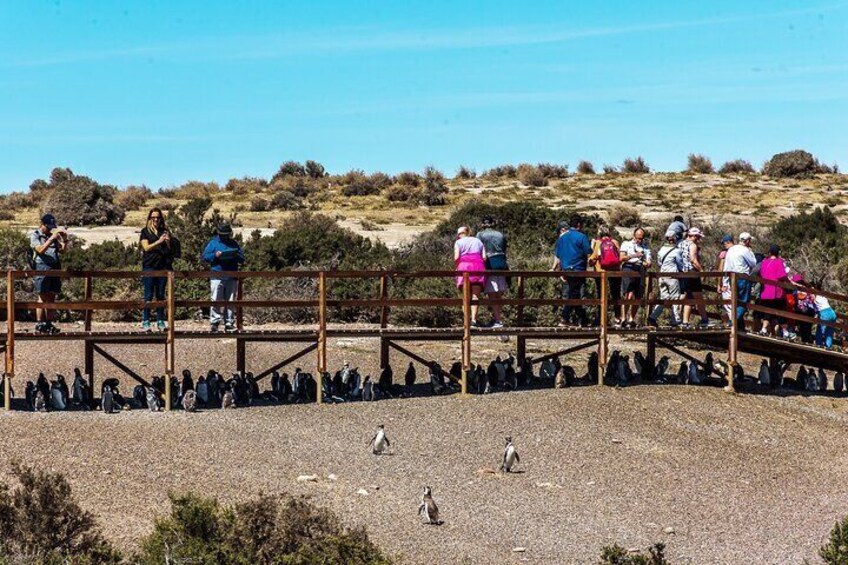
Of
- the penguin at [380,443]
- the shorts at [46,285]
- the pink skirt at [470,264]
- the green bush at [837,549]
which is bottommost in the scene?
the green bush at [837,549]

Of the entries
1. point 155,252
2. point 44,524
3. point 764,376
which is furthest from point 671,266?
point 44,524

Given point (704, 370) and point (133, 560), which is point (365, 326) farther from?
point (133, 560)

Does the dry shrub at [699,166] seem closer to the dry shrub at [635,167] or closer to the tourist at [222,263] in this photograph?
the dry shrub at [635,167]

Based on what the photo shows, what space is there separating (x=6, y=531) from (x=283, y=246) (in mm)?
22614

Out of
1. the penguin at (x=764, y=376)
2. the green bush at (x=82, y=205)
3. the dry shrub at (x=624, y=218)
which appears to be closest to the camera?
the penguin at (x=764, y=376)

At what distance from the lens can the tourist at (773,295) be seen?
2350 cm

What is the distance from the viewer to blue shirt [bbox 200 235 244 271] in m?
21.1

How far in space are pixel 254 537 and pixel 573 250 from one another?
10315 millimetres

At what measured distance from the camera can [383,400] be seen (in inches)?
836

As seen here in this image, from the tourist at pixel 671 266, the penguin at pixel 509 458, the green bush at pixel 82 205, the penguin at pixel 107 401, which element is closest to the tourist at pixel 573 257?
the tourist at pixel 671 266

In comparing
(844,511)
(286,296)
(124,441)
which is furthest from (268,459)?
(286,296)

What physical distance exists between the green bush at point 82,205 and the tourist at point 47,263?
2697cm

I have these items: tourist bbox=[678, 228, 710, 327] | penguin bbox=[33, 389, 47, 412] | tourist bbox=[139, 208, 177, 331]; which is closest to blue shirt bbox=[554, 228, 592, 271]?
tourist bbox=[678, 228, 710, 327]

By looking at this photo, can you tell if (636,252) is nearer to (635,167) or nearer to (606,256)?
(606,256)
